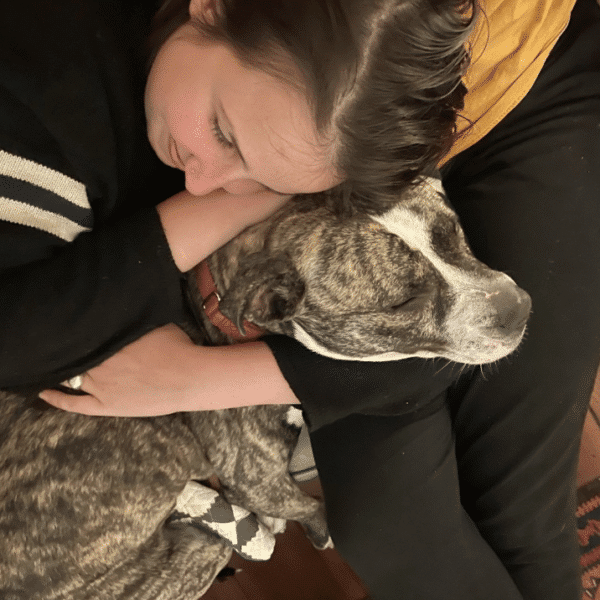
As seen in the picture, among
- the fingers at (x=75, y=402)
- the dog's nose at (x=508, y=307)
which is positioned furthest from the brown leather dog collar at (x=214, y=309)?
the dog's nose at (x=508, y=307)

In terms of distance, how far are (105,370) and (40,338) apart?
0.25m

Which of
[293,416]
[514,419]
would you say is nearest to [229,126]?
[293,416]

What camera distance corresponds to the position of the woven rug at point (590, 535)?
237 cm

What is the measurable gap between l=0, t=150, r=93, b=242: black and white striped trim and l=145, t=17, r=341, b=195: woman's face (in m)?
0.29

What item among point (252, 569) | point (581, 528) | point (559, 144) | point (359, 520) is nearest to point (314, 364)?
point (359, 520)

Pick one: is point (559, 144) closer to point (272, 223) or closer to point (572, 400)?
point (572, 400)

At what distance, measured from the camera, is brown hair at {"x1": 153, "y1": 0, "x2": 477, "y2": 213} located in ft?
3.48

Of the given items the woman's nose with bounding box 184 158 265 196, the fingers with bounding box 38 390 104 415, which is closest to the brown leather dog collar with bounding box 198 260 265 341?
the woman's nose with bounding box 184 158 265 196

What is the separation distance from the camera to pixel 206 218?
146 centimetres

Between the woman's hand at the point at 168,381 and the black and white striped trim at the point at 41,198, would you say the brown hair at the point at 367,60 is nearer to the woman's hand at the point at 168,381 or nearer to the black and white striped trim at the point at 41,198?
the black and white striped trim at the point at 41,198

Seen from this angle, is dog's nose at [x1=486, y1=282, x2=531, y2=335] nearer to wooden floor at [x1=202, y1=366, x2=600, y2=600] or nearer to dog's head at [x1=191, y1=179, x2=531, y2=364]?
dog's head at [x1=191, y1=179, x2=531, y2=364]

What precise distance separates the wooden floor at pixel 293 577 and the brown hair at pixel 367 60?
1.67 meters

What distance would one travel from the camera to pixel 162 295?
145cm

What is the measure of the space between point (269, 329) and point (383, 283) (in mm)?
425
